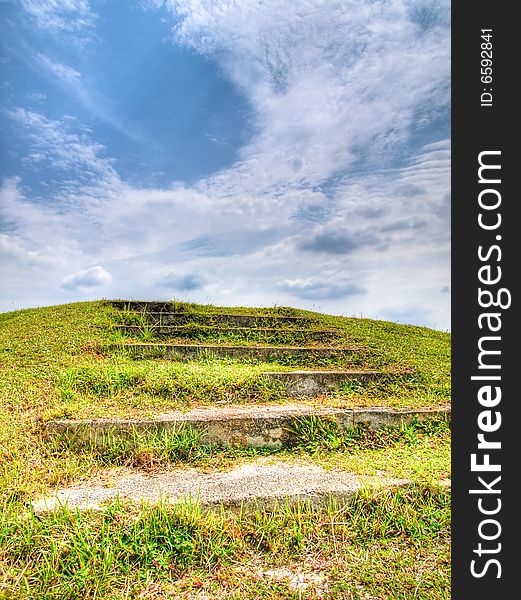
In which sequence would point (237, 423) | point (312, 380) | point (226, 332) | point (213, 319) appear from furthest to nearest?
point (213, 319) → point (226, 332) → point (312, 380) → point (237, 423)

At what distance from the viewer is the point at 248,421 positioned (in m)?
3.27

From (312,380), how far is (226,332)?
84.8 inches

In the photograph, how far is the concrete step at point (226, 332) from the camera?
6.04 metres

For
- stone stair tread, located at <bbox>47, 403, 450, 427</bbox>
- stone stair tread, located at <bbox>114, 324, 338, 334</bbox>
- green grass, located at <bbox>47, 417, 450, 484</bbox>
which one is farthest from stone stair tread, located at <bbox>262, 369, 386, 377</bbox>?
stone stair tread, located at <bbox>114, 324, 338, 334</bbox>

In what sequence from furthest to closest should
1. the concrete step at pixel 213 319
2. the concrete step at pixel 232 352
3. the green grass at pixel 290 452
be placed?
the concrete step at pixel 213 319 → the concrete step at pixel 232 352 → the green grass at pixel 290 452

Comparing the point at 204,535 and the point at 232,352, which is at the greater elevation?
the point at 232,352

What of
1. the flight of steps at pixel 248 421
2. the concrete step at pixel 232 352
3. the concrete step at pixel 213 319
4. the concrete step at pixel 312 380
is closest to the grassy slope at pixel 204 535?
the flight of steps at pixel 248 421

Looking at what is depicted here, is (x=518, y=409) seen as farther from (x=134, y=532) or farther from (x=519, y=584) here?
(x=134, y=532)

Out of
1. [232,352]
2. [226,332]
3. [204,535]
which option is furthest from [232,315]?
[204,535]

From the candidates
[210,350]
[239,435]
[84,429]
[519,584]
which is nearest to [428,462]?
[519,584]

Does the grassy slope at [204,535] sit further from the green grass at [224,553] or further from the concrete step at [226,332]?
the concrete step at [226,332]

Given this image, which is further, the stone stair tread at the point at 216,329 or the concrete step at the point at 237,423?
the stone stair tread at the point at 216,329

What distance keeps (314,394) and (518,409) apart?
89.6 inches

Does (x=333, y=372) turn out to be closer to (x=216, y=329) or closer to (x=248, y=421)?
(x=248, y=421)
